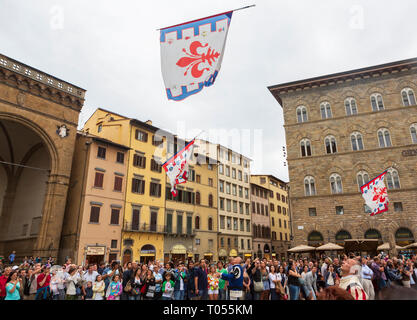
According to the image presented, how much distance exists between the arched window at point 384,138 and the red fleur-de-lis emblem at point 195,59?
97.3ft

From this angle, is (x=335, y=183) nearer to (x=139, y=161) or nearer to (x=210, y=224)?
(x=210, y=224)

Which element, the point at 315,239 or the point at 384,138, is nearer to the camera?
the point at 315,239

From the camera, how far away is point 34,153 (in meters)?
33.4

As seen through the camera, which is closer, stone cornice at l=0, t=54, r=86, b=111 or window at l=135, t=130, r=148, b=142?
stone cornice at l=0, t=54, r=86, b=111

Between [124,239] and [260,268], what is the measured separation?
77.2 ft

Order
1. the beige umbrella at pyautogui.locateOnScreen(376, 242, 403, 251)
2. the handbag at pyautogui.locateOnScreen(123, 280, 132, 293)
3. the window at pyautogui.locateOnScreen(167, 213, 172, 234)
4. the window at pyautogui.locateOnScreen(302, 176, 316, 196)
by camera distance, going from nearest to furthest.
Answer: the handbag at pyautogui.locateOnScreen(123, 280, 132, 293) → the beige umbrella at pyautogui.locateOnScreen(376, 242, 403, 251) → the window at pyautogui.locateOnScreen(302, 176, 316, 196) → the window at pyautogui.locateOnScreen(167, 213, 172, 234)

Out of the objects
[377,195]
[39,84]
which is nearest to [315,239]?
[377,195]

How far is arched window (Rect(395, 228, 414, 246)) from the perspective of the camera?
27297 millimetres

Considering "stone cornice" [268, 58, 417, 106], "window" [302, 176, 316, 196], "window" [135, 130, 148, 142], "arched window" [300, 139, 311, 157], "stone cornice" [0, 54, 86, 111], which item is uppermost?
"stone cornice" [268, 58, 417, 106]

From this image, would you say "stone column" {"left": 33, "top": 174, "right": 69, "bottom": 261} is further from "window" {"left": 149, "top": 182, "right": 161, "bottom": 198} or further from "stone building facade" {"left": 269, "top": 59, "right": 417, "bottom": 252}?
"stone building facade" {"left": 269, "top": 59, "right": 417, "bottom": 252}

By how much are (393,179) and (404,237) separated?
5.62 metres

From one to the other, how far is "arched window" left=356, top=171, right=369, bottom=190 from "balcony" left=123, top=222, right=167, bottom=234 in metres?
22.1

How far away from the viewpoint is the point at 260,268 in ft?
33.9

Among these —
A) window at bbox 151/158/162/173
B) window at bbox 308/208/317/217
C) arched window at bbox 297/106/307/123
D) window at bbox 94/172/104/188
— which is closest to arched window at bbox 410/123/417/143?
arched window at bbox 297/106/307/123
